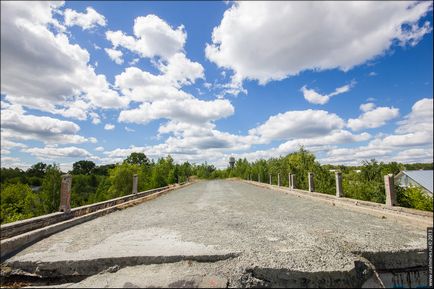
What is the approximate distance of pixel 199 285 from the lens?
305 centimetres

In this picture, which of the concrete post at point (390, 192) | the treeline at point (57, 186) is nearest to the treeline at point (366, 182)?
the concrete post at point (390, 192)

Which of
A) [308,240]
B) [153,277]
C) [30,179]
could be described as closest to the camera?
[153,277]

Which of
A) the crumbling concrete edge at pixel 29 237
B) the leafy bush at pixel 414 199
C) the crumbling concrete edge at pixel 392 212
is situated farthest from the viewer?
the leafy bush at pixel 414 199

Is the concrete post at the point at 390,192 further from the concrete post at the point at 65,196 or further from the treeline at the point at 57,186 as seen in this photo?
the treeline at the point at 57,186

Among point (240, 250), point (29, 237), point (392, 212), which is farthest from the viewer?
point (392, 212)

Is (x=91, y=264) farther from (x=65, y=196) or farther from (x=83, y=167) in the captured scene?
(x=83, y=167)

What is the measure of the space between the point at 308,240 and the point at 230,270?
192 centimetres

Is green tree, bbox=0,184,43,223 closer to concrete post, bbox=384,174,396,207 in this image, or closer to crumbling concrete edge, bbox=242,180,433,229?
crumbling concrete edge, bbox=242,180,433,229

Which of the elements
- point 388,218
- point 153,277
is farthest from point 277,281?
point 388,218

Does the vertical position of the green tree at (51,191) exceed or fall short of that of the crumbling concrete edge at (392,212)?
it falls short

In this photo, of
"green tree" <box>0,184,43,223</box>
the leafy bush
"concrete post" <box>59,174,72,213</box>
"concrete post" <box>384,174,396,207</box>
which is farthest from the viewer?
"green tree" <box>0,184,43,223</box>

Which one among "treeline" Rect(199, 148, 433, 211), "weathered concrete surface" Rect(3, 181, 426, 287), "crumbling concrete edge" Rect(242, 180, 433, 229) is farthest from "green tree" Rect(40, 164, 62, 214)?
"crumbling concrete edge" Rect(242, 180, 433, 229)

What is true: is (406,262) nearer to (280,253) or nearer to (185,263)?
(280,253)

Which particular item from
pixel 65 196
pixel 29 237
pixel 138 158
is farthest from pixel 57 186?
pixel 138 158
